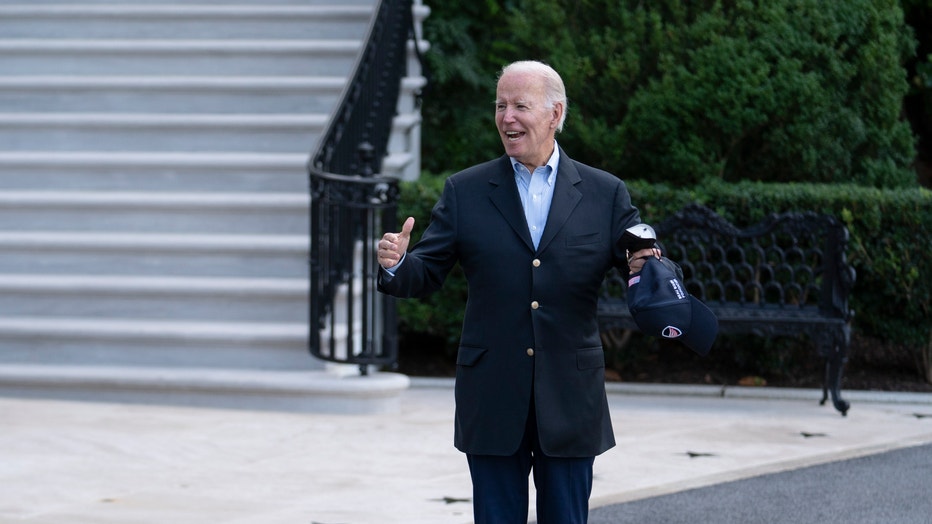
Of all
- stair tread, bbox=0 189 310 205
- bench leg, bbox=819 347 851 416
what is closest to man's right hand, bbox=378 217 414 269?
bench leg, bbox=819 347 851 416

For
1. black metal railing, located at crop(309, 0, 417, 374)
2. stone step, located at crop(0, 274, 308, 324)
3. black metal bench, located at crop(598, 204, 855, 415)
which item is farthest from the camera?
stone step, located at crop(0, 274, 308, 324)

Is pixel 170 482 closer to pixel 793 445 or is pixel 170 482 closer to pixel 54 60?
pixel 793 445

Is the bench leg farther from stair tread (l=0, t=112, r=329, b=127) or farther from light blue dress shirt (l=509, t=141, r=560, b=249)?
light blue dress shirt (l=509, t=141, r=560, b=249)

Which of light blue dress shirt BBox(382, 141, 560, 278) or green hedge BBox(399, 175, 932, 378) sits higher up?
light blue dress shirt BBox(382, 141, 560, 278)

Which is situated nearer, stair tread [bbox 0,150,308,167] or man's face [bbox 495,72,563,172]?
man's face [bbox 495,72,563,172]

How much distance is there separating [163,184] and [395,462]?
3.77 metres

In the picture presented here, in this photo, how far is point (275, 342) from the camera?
8.13m

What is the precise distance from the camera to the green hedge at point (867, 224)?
8641 millimetres

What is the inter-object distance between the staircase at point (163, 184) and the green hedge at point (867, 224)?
1.15 metres

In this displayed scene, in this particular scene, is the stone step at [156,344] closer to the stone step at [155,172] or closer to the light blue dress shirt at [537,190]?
the stone step at [155,172]

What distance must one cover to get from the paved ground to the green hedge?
622 mm

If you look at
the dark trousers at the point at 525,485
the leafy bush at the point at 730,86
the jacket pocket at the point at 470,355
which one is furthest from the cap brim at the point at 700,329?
the leafy bush at the point at 730,86

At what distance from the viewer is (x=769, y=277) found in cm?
907

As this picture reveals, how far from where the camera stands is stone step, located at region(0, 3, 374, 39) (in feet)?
37.0
